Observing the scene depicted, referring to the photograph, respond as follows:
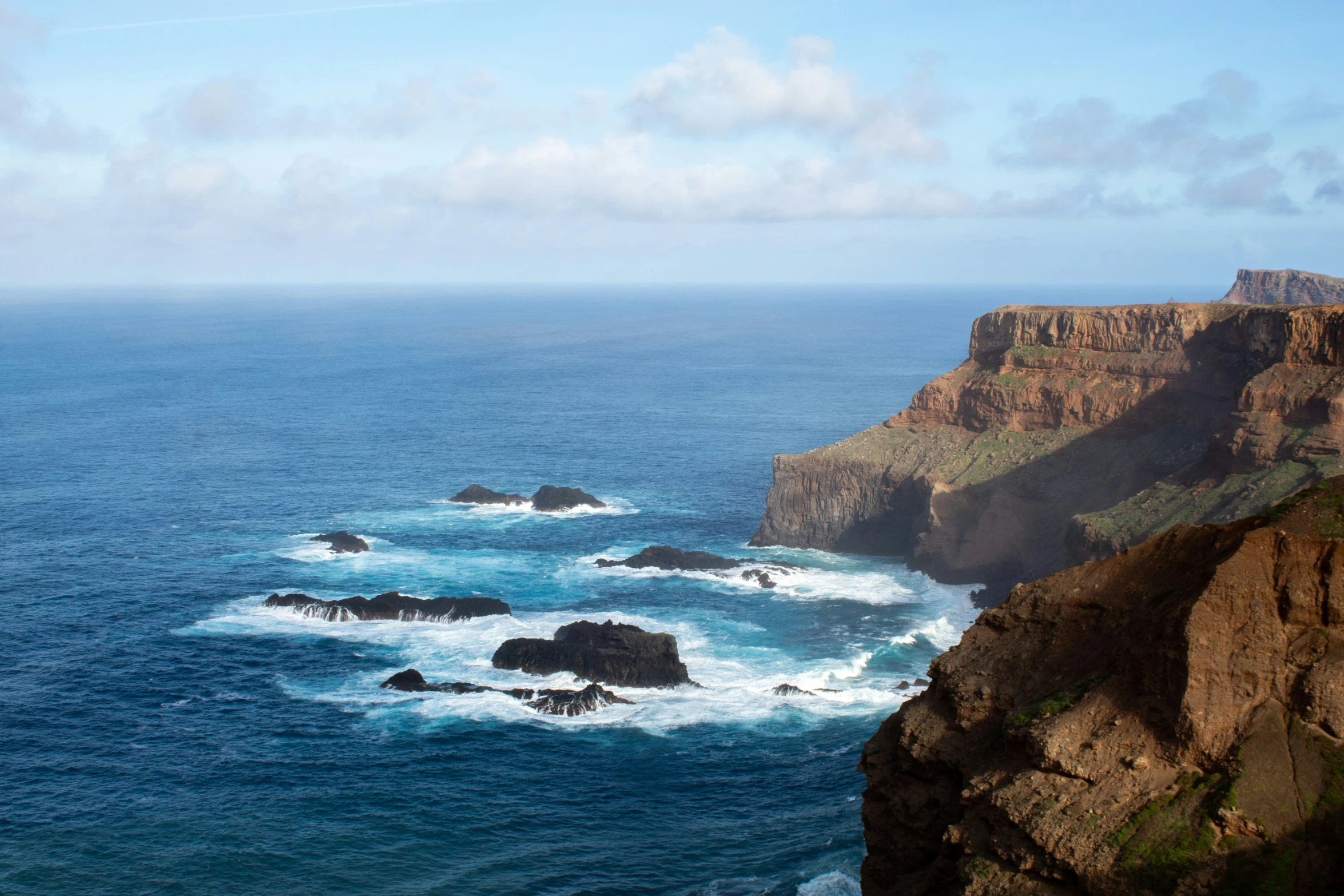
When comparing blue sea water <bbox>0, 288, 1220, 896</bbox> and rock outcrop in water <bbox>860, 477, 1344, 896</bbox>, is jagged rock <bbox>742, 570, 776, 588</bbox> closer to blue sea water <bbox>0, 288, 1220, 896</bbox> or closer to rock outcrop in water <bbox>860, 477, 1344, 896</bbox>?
blue sea water <bbox>0, 288, 1220, 896</bbox>

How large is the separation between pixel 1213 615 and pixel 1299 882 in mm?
5071

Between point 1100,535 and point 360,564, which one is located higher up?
point 1100,535

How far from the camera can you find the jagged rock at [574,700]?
59.8 m

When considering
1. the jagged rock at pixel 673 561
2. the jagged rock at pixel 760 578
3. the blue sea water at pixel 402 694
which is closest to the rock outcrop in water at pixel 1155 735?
the blue sea water at pixel 402 694

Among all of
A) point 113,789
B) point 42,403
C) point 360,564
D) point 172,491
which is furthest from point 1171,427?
point 42,403

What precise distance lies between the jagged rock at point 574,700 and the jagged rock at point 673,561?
26277mm

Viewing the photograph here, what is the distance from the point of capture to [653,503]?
110 metres

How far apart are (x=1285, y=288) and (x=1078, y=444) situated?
77.0 metres

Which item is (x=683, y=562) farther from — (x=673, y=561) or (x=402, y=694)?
(x=402, y=694)

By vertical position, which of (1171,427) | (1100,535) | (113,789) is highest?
(1171,427)

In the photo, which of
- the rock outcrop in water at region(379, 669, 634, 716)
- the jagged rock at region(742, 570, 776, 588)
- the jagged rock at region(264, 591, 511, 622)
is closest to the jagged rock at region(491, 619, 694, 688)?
the rock outcrop in water at region(379, 669, 634, 716)

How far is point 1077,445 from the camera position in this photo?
276ft

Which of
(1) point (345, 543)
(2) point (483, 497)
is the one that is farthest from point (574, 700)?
(2) point (483, 497)

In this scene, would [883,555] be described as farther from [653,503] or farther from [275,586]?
[275,586]
